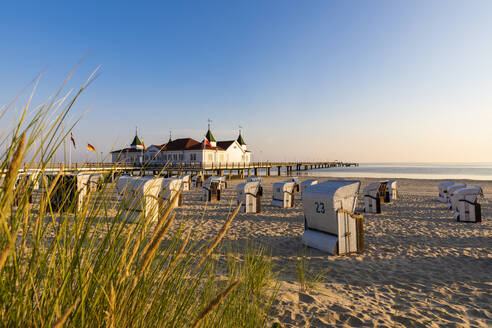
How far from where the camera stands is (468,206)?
9055 millimetres

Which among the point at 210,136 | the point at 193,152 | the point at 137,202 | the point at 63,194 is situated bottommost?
the point at 137,202

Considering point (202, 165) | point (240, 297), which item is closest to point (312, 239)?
point (240, 297)

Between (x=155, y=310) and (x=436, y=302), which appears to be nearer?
(x=155, y=310)

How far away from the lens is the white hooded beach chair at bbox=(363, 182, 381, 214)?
35.1 ft

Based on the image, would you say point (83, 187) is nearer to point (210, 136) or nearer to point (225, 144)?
point (210, 136)

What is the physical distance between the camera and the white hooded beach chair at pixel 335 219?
5.63 m

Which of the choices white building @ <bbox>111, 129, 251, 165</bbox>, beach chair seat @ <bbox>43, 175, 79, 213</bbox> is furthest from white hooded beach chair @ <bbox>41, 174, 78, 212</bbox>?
white building @ <bbox>111, 129, 251, 165</bbox>

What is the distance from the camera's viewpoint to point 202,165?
134 feet

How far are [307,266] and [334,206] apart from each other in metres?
1.49

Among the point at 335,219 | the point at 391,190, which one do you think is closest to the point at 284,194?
the point at 335,219

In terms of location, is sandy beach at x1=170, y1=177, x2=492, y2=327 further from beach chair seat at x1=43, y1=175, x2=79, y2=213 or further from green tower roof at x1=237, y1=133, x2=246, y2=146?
green tower roof at x1=237, y1=133, x2=246, y2=146

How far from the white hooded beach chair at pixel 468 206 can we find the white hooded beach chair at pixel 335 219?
601cm

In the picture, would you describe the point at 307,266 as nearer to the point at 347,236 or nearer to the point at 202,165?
the point at 347,236

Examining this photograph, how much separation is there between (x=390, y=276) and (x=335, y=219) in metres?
1.47
